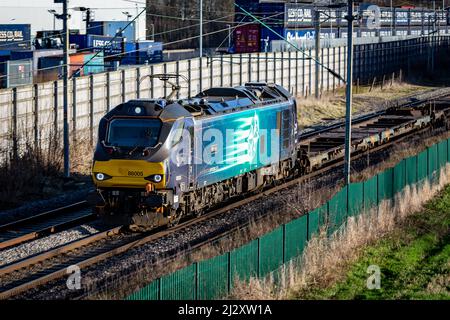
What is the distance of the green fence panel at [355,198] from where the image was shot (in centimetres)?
2133

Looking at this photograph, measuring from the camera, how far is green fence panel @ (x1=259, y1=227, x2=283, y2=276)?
52.6ft

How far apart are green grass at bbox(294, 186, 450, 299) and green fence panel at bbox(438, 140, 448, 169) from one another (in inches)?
216

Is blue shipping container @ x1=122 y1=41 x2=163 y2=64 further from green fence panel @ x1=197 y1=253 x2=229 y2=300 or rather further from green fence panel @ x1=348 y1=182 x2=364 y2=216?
green fence panel @ x1=197 y1=253 x2=229 y2=300

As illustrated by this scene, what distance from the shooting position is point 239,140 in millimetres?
23438

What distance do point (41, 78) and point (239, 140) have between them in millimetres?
27033

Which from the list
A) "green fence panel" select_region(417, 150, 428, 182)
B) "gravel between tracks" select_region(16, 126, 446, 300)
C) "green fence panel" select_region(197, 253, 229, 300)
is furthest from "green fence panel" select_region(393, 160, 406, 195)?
"green fence panel" select_region(197, 253, 229, 300)

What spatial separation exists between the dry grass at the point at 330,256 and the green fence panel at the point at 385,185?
25 centimetres

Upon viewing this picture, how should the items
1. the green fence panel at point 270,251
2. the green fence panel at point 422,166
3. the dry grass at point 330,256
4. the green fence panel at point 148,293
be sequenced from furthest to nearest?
the green fence panel at point 422,166 → the green fence panel at point 270,251 → the dry grass at point 330,256 → the green fence panel at point 148,293

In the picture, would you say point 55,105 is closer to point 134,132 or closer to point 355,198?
point 134,132

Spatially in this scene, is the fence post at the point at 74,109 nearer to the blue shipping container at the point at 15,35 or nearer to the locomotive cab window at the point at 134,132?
the locomotive cab window at the point at 134,132

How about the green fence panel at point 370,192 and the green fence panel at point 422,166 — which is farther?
the green fence panel at point 422,166

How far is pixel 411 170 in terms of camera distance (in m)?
26.0

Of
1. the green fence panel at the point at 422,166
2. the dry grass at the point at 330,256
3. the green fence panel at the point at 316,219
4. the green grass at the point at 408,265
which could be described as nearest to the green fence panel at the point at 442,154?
the green fence panel at the point at 422,166
